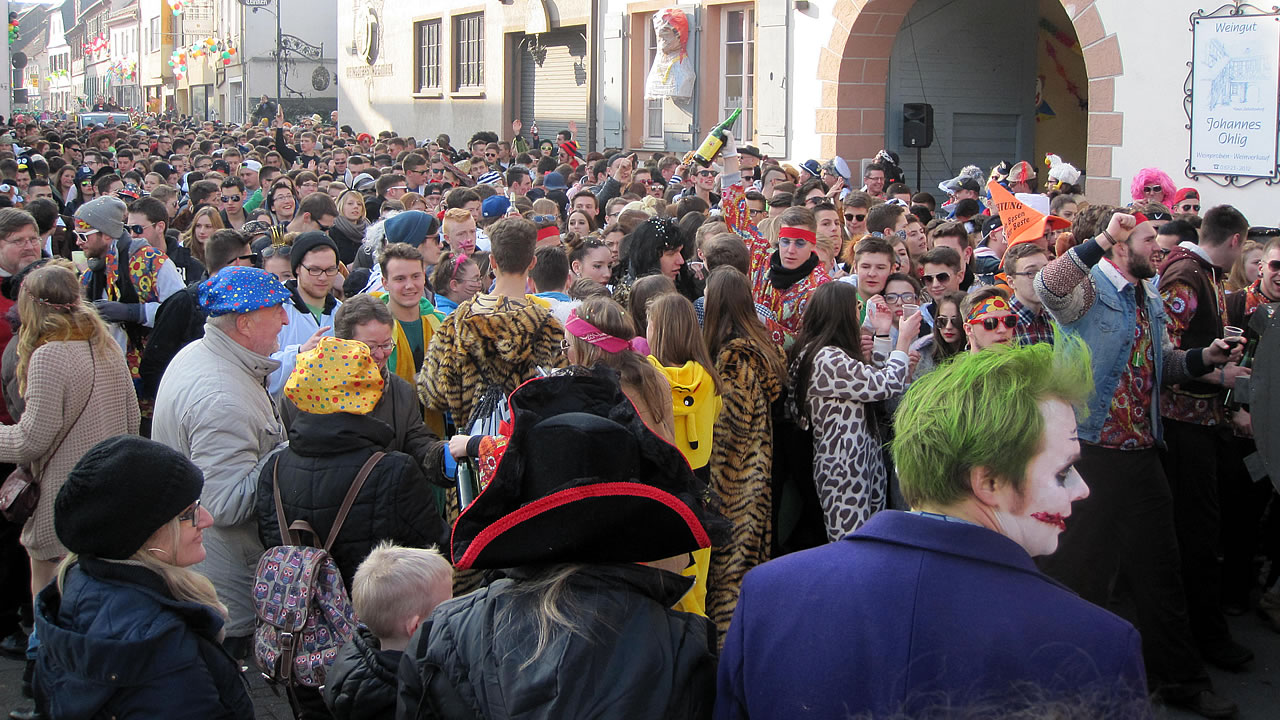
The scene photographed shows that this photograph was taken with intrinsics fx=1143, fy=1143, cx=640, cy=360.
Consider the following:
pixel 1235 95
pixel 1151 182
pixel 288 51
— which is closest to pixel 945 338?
pixel 1151 182

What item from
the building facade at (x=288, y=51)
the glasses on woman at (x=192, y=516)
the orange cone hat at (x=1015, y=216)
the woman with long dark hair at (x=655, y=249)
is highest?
the building facade at (x=288, y=51)

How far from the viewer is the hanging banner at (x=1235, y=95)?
10570 millimetres

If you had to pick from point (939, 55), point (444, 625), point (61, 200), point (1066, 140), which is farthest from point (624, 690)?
point (1066, 140)

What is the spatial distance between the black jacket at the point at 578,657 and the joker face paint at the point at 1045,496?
0.58 m

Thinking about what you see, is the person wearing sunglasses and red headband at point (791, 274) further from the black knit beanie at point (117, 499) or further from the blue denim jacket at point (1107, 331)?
the black knit beanie at point (117, 499)

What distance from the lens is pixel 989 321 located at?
4.75 metres

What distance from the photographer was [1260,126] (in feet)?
35.0

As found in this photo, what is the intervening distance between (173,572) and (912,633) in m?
1.89

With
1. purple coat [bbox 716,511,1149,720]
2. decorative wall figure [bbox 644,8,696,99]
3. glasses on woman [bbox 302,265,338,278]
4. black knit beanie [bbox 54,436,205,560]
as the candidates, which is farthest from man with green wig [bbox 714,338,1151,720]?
decorative wall figure [bbox 644,8,696,99]

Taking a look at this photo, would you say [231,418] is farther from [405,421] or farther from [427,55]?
[427,55]

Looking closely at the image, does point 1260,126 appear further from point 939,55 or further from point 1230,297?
point 939,55

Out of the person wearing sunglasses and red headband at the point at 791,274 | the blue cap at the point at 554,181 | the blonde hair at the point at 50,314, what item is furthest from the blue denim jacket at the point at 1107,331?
the blue cap at the point at 554,181

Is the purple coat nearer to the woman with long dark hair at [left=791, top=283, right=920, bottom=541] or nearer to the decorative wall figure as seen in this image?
the woman with long dark hair at [left=791, top=283, right=920, bottom=541]

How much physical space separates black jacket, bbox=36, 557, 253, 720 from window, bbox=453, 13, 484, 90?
26.0 metres
